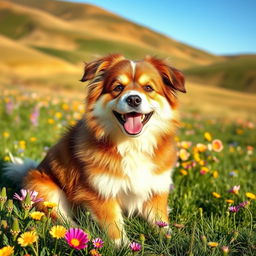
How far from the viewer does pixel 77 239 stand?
6.46 feet

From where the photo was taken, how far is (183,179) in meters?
4.16

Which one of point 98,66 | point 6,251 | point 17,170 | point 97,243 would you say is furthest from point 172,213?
point 6,251

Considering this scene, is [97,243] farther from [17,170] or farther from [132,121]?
[17,170]

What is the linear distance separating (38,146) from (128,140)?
2921 mm

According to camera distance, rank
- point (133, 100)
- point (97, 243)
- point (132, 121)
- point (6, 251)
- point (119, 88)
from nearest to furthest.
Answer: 1. point (6, 251)
2. point (97, 243)
3. point (133, 100)
4. point (132, 121)
5. point (119, 88)

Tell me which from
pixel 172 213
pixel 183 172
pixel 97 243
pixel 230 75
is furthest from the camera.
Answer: pixel 230 75

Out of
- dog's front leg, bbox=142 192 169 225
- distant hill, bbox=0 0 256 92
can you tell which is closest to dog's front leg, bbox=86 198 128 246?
dog's front leg, bbox=142 192 169 225

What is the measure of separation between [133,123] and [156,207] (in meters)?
0.81

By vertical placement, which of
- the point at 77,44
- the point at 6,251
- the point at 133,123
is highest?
the point at 77,44

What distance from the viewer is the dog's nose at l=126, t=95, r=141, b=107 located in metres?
2.87

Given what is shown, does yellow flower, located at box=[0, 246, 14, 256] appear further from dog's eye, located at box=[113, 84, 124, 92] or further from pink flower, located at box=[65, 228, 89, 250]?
dog's eye, located at box=[113, 84, 124, 92]

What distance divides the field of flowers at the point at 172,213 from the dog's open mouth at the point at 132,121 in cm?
69

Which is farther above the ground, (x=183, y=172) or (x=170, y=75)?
(x=170, y=75)

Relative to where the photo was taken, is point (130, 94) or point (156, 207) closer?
point (130, 94)
